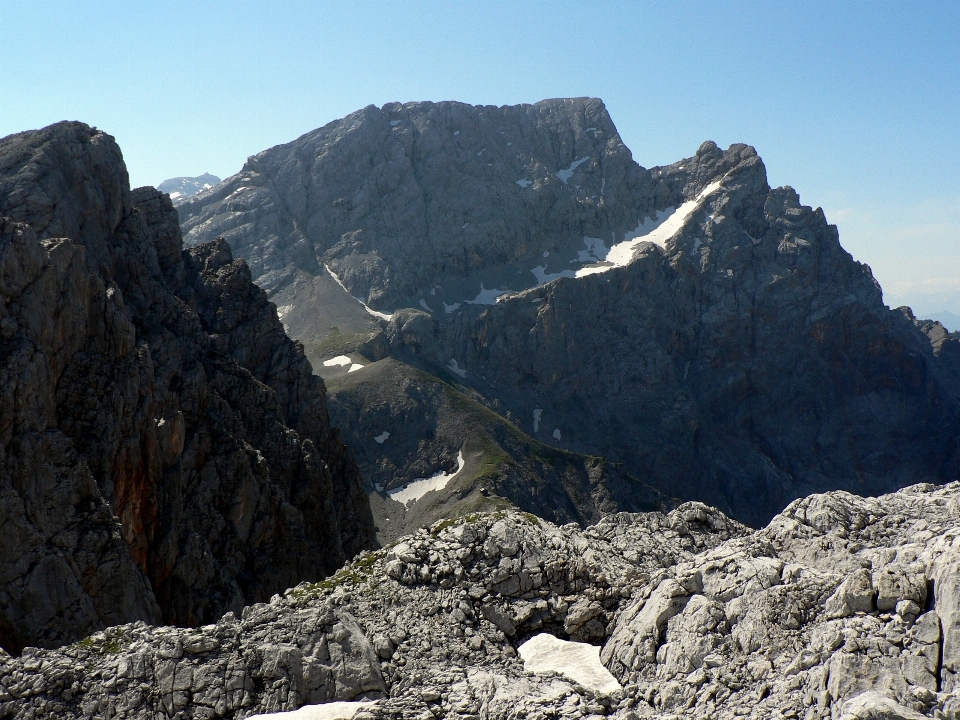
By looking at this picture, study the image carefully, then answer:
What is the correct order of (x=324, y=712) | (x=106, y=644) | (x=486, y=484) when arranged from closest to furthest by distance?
(x=324, y=712) < (x=106, y=644) < (x=486, y=484)

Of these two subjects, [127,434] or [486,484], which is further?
[486,484]

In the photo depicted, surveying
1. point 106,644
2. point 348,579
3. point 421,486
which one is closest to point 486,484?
point 421,486

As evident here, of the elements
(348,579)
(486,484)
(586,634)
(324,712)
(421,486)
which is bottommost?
(421,486)

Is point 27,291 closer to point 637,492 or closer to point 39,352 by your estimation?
point 39,352

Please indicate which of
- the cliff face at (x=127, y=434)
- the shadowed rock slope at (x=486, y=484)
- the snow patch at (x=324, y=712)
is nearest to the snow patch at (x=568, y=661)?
the snow patch at (x=324, y=712)

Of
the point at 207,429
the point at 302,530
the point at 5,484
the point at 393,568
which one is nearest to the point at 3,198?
the point at 207,429

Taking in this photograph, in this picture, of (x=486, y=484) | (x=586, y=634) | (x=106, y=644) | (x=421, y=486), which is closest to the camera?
(x=106, y=644)

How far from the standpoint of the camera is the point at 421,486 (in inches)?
7416

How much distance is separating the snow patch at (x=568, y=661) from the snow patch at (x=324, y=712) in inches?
212

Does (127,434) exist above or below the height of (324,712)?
above

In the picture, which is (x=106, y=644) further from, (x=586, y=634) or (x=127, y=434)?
(x=127, y=434)

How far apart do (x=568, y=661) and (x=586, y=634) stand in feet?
7.36

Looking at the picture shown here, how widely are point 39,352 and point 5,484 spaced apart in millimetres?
11886

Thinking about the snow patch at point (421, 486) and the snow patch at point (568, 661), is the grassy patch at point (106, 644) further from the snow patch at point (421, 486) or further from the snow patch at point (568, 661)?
the snow patch at point (421, 486)
